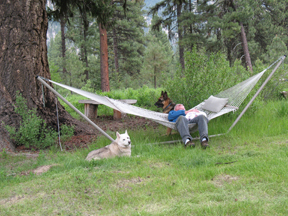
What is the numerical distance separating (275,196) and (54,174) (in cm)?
207

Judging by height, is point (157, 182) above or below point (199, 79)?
below

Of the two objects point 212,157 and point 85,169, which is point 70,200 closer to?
point 85,169

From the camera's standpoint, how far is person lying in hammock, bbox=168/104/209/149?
3291 millimetres

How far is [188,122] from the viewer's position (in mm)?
3482

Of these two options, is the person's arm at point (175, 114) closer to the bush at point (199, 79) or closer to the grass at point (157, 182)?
the grass at point (157, 182)

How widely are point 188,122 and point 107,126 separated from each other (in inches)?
90.0

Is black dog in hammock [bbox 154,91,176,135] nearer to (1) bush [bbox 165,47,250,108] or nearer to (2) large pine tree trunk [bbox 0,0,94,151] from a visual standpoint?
(1) bush [bbox 165,47,250,108]

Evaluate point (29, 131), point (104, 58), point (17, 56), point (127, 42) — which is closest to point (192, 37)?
point (104, 58)

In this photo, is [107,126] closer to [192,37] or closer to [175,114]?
[175,114]

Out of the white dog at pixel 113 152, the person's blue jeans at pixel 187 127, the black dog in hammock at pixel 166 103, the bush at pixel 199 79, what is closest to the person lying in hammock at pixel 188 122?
the person's blue jeans at pixel 187 127

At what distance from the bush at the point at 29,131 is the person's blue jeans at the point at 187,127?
1.87 metres

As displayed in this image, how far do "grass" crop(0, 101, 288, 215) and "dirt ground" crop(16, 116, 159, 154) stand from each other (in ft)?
1.13

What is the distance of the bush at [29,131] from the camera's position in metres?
3.47

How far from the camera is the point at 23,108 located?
11.8 feet
